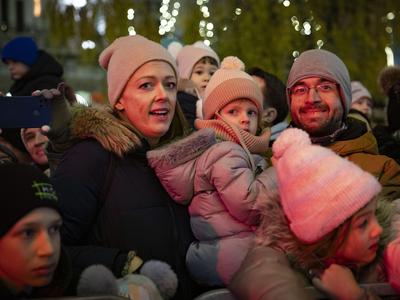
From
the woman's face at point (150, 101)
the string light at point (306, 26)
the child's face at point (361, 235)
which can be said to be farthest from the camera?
the string light at point (306, 26)

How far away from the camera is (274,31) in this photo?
1680cm

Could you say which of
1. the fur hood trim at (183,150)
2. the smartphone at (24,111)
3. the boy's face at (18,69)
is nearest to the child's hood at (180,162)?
the fur hood trim at (183,150)

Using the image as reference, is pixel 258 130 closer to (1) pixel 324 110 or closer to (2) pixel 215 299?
(1) pixel 324 110

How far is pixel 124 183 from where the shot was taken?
388 centimetres

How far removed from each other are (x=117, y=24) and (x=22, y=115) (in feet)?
55.2

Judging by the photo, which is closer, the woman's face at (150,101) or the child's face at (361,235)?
the child's face at (361,235)

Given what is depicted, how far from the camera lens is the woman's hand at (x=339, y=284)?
128 inches

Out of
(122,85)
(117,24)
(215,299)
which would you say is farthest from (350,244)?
(117,24)

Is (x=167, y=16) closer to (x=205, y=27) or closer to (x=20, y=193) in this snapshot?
(x=205, y=27)

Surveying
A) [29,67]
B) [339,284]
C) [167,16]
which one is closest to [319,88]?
[339,284]

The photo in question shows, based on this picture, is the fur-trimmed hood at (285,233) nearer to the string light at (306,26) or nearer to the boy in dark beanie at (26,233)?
the boy in dark beanie at (26,233)

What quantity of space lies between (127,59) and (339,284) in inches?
65.2

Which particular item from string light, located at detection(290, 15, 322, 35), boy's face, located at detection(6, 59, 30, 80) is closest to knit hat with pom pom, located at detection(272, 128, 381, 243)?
boy's face, located at detection(6, 59, 30, 80)

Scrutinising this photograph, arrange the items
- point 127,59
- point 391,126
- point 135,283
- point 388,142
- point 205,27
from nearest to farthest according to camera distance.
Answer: point 135,283, point 127,59, point 388,142, point 391,126, point 205,27
